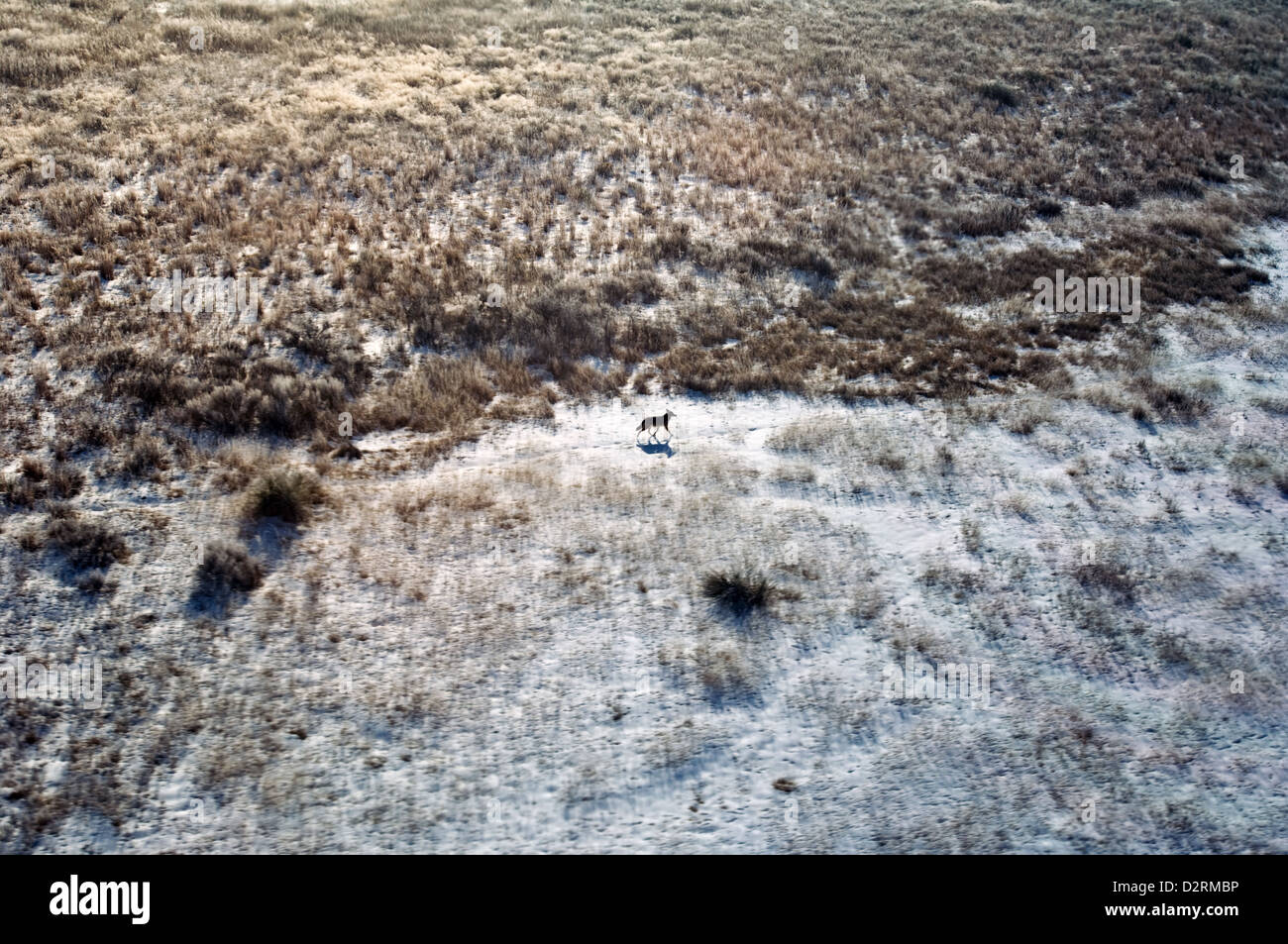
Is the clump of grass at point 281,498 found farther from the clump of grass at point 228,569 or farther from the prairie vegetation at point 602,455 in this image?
the clump of grass at point 228,569

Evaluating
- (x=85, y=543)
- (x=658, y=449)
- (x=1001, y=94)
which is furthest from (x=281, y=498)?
(x=1001, y=94)

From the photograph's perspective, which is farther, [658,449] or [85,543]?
[658,449]

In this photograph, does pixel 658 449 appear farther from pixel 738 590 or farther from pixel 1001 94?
pixel 1001 94

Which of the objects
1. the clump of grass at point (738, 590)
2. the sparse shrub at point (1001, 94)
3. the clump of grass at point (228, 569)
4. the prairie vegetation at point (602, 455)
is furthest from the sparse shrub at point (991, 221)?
the clump of grass at point (228, 569)

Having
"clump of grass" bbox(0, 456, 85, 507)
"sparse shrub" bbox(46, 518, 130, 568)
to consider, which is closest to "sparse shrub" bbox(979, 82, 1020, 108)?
"clump of grass" bbox(0, 456, 85, 507)

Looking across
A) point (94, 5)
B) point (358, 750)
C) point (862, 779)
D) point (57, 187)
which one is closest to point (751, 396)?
point (862, 779)
